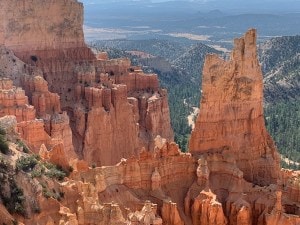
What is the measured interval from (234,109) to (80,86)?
21.5 meters

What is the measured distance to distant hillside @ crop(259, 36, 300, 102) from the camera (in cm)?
13375

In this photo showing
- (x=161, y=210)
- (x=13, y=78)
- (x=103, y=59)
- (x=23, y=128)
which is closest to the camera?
(x=161, y=210)

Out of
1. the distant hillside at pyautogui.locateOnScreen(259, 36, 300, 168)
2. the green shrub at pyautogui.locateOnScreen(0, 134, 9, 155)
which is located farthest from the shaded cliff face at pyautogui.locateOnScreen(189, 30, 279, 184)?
the distant hillside at pyautogui.locateOnScreen(259, 36, 300, 168)

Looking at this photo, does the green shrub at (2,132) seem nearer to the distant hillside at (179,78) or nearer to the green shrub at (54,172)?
the green shrub at (54,172)

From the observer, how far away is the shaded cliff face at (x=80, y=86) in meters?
54.9

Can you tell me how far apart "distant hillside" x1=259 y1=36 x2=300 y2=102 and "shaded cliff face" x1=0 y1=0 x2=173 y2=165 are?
70566 mm

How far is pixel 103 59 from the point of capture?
2520 inches

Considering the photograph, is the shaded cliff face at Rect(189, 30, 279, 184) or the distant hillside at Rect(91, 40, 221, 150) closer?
the shaded cliff face at Rect(189, 30, 279, 184)

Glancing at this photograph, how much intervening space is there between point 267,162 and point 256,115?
2917 millimetres

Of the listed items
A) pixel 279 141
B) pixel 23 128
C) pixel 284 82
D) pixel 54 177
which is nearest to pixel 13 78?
pixel 23 128

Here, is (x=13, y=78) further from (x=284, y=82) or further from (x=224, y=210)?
(x=284, y=82)

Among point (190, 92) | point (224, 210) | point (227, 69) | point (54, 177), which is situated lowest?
point (190, 92)

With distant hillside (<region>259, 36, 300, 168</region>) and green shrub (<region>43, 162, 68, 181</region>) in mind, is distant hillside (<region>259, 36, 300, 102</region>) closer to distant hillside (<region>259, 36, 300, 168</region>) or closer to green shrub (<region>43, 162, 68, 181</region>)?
distant hillside (<region>259, 36, 300, 168</region>)

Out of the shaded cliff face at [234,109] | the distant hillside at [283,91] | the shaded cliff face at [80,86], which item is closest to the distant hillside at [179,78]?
the distant hillside at [283,91]
